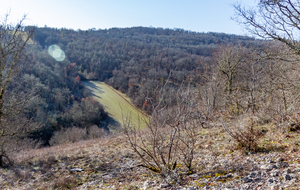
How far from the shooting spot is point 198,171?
3.85 m

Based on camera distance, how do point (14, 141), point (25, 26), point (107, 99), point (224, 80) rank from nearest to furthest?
point (25, 26) → point (14, 141) → point (224, 80) → point (107, 99)

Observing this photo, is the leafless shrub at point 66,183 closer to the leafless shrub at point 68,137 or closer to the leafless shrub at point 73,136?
the leafless shrub at point 73,136

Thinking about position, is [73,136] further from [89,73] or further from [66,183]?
[89,73]

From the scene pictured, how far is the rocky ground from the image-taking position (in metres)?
3.04

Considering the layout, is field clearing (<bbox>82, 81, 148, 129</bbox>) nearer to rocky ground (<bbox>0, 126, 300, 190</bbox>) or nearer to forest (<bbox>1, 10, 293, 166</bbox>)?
forest (<bbox>1, 10, 293, 166</bbox>)

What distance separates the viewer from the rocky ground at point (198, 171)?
3.04 m

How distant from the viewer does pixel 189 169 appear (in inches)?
154

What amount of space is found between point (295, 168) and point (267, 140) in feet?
6.45

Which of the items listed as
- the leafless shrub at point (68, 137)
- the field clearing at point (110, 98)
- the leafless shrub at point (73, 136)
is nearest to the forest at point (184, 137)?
the leafless shrub at point (73, 136)

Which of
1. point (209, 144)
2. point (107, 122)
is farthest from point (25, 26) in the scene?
point (107, 122)

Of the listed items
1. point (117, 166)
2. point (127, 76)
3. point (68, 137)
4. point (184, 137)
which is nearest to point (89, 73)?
point (127, 76)

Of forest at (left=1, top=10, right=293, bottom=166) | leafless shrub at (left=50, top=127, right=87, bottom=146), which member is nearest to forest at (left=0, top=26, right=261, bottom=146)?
forest at (left=1, top=10, right=293, bottom=166)

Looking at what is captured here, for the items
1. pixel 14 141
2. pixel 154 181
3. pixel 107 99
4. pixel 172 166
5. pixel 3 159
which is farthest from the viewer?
pixel 107 99

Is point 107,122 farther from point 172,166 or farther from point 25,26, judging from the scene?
point 172,166
